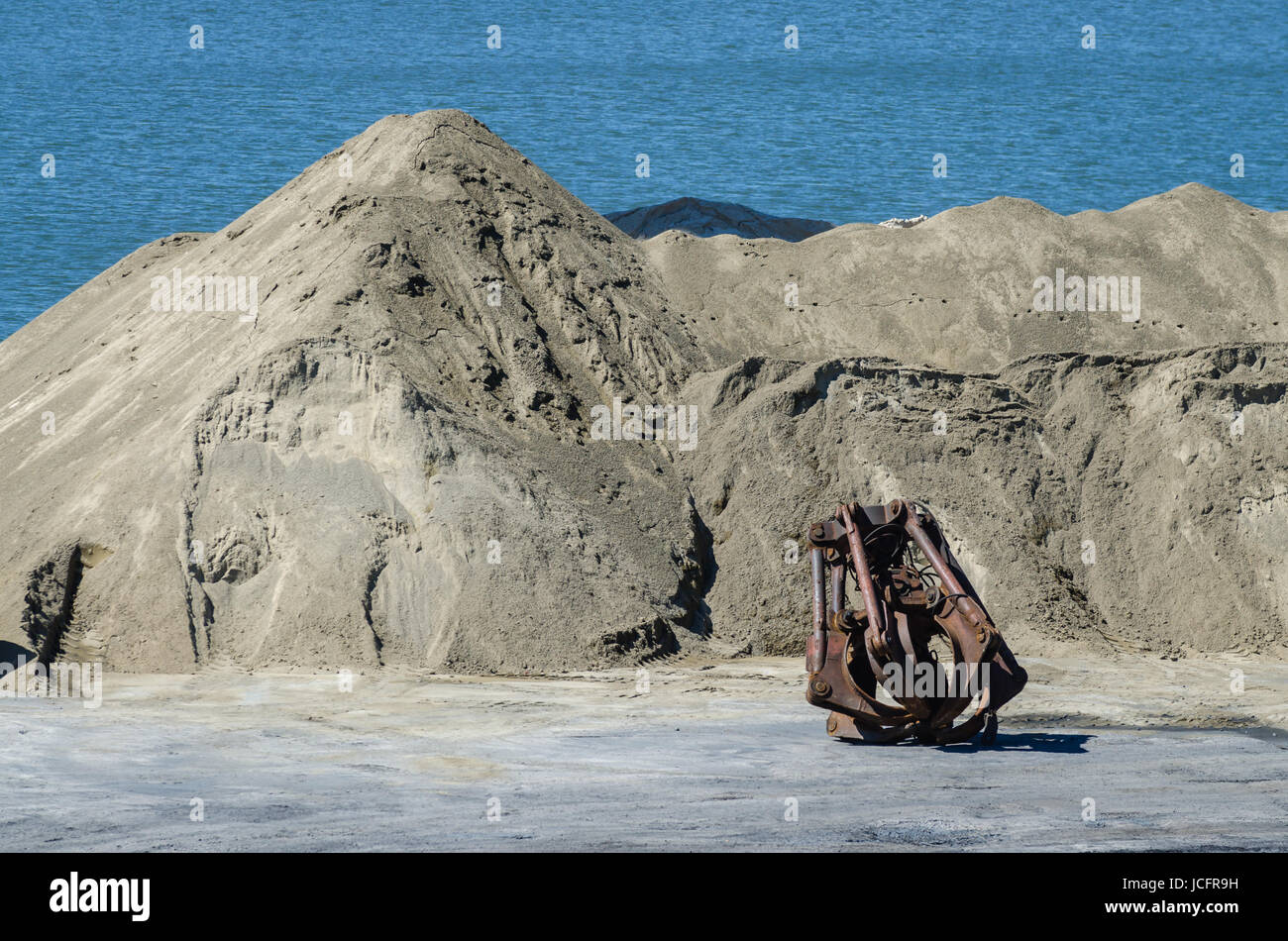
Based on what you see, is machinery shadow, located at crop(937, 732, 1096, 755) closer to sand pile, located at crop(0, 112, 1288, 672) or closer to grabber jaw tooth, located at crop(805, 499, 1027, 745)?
grabber jaw tooth, located at crop(805, 499, 1027, 745)

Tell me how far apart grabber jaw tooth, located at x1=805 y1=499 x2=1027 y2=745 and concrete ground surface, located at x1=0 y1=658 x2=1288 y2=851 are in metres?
0.35

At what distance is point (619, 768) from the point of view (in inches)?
595

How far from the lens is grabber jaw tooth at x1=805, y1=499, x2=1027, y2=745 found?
14984 mm

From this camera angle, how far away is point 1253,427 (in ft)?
79.7

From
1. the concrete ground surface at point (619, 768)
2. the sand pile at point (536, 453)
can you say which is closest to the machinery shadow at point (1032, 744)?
the concrete ground surface at point (619, 768)

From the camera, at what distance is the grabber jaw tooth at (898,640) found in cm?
1498

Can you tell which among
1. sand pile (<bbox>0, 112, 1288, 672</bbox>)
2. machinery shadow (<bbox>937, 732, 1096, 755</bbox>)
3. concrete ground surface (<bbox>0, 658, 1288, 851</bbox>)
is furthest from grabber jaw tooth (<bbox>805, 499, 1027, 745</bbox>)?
sand pile (<bbox>0, 112, 1288, 672</bbox>)

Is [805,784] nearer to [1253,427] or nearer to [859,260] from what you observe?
[1253,427]

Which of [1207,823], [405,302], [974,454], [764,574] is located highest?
[405,302]

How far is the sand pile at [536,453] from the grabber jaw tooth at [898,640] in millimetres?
5326

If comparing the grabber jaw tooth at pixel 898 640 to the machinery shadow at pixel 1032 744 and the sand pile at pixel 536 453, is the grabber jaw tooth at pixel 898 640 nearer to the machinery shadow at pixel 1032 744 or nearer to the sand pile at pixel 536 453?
the machinery shadow at pixel 1032 744

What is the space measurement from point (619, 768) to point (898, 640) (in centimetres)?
305

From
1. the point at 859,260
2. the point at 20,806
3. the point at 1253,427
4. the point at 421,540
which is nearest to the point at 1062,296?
the point at 859,260

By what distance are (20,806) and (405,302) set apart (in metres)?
12.5
